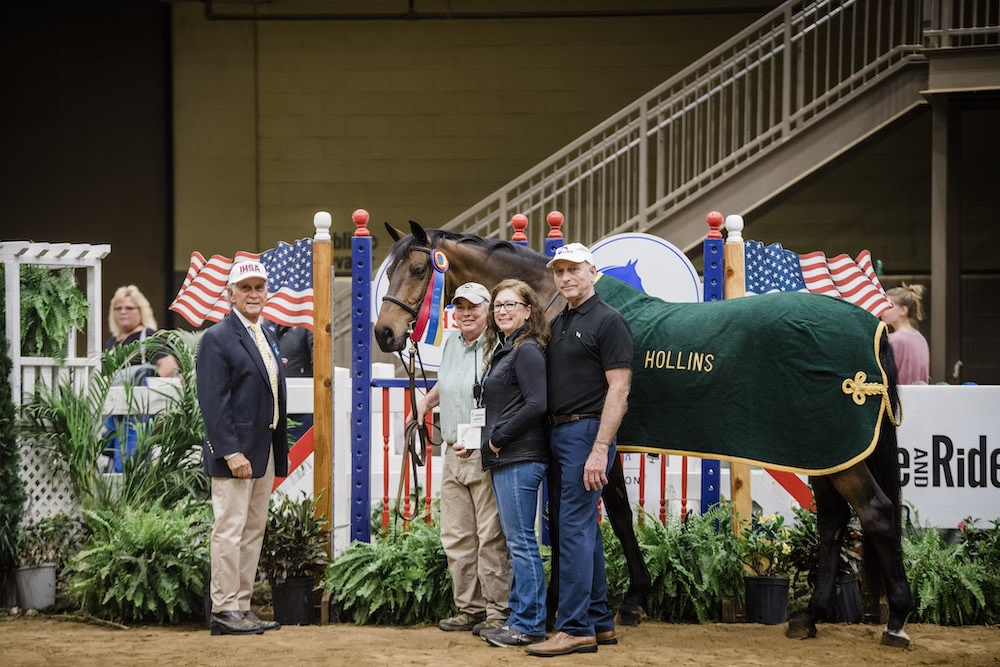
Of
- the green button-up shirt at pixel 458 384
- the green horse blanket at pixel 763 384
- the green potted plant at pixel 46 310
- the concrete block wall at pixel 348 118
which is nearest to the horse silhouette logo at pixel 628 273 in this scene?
the green horse blanket at pixel 763 384

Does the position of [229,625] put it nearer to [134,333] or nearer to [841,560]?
[841,560]

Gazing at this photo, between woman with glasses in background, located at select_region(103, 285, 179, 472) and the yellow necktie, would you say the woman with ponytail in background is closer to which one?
the yellow necktie

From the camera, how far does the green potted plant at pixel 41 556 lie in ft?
20.0

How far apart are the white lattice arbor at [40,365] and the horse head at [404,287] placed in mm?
1715

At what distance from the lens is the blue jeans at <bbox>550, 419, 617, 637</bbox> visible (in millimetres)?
4938

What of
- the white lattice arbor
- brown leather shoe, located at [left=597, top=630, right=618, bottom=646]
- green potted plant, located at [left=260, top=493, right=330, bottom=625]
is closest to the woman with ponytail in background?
brown leather shoe, located at [left=597, top=630, right=618, bottom=646]

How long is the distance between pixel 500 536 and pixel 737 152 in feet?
A: 19.8

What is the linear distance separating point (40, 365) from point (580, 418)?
3.21m

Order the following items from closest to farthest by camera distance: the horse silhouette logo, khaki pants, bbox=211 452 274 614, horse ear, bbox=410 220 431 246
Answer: khaki pants, bbox=211 452 274 614 → horse ear, bbox=410 220 431 246 → the horse silhouette logo

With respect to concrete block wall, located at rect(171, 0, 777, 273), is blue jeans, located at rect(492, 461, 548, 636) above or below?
below

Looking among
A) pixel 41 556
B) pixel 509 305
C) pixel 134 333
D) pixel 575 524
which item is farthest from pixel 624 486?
pixel 134 333

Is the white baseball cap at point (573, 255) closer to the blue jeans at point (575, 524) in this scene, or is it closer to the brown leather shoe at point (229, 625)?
the blue jeans at point (575, 524)

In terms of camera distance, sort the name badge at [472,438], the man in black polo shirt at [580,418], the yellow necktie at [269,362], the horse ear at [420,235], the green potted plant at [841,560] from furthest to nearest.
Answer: the green potted plant at [841,560] → the horse ear at [420,235] → the yellow necktie at [269,362] → the name badge at [472,438] → the man in black polo shirt at [580,418]

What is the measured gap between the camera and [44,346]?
21.3 feet
